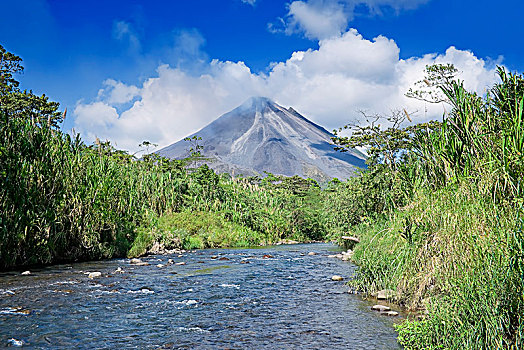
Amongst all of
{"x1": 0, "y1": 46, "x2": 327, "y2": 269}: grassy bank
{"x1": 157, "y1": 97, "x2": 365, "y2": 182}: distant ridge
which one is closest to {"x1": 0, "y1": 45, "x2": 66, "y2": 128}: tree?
{"x1": 0, "y1": 46, "x2": 327, "y2": 269}: grassy bank

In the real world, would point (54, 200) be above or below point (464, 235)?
above

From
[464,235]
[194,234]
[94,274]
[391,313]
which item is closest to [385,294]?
[391,313]

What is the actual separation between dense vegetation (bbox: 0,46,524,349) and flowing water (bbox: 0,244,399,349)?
0.97 meters

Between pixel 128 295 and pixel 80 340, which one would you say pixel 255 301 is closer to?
pixel 128 295

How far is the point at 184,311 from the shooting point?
7.30 meters

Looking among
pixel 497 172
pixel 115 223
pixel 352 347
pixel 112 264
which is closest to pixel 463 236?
pixel 497 172

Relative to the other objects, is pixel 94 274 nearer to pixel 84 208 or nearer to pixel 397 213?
pixel 84 208

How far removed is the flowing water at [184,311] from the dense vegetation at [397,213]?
3.17ft

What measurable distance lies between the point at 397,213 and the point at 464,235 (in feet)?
10.5

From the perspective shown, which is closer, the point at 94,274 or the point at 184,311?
the point at 184,311

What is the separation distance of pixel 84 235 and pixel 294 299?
799 cm

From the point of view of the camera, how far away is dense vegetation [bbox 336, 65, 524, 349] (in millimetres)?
4008

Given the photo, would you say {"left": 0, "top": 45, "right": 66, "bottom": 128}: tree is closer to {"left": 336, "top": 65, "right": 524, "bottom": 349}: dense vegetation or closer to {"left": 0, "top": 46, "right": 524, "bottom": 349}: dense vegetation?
{"left": 0, "top": 46, "right": 524, "bottom": 349}: dense vegetation

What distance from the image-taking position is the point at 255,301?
321 inches
